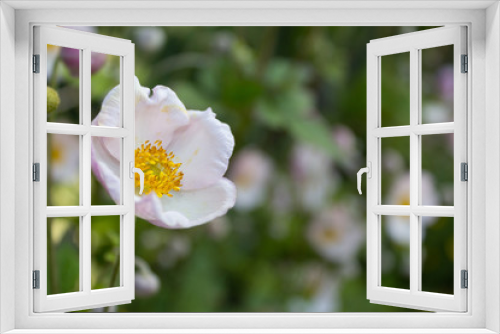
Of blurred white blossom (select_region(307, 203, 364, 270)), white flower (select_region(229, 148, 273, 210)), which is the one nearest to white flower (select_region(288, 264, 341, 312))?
blurred white blossom (select_region(307, 203, 364, 270))

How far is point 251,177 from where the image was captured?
2.51 m

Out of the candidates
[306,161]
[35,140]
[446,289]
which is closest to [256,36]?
[306,161]

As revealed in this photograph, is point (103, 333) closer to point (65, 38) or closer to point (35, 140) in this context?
point (35, 140)

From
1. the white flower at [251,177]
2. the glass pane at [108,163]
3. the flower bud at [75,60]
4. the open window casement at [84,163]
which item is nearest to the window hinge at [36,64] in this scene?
the open window casement at [84,163]

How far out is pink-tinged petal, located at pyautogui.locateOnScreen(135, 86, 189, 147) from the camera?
1954 mm

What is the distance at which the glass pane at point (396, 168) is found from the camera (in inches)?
96.7

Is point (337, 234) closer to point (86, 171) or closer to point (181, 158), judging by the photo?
point (181, 158)

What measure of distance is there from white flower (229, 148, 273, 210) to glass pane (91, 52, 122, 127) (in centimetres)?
65

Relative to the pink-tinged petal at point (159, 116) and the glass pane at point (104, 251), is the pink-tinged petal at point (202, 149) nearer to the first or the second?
the pink-tinged petal at point (159, 116)

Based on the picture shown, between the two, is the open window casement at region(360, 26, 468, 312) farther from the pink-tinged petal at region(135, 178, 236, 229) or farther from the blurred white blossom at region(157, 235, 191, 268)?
the blurred white blossom at region(157, 235, 191, 268)

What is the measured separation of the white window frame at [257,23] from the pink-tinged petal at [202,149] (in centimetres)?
37

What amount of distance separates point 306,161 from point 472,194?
2.94 feet

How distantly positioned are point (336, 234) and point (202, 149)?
837mm

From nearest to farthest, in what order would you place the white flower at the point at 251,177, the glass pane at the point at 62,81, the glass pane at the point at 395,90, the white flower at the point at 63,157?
the glass pane at the point at 62,81 < the white flower at the point at 63,157 < the glass pane at the point at 395,90 < the white flower at the point at 251,177
